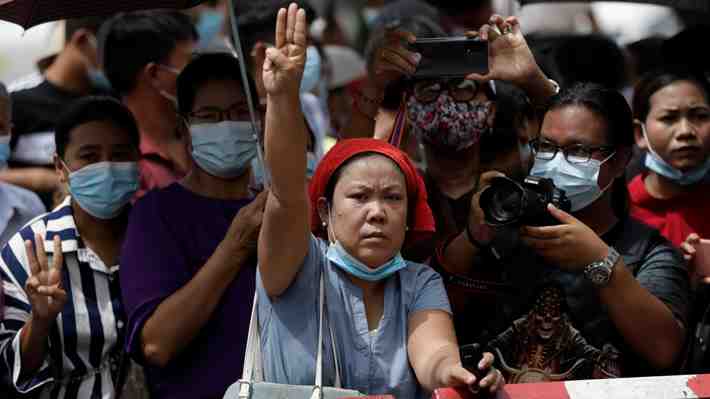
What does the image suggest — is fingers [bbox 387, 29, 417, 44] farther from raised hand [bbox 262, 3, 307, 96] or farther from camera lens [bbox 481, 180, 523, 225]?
raised hand [bbox 262, 3, 307, 96]

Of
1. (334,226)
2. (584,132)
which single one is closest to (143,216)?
(334,226)

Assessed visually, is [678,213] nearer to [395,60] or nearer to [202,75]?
[395,60]

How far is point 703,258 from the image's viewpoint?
5219 millimetres

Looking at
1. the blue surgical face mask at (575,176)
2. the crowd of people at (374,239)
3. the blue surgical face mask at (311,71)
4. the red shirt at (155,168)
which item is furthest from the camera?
the blue surgical face mask at (311,71)

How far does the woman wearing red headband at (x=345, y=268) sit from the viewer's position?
13.6ft

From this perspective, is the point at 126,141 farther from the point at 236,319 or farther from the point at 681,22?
the point at 681,22

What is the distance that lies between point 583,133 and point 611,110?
16 cm

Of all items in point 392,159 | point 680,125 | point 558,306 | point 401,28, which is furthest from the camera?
point 401,28

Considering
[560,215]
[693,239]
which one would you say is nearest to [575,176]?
[560,215]

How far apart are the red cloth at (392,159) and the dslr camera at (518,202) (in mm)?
206

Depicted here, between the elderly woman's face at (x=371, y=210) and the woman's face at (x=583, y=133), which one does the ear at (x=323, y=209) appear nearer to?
the elderly woman's face at (x=371, y=210)

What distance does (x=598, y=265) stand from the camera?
4.70 metres

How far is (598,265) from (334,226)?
89cm

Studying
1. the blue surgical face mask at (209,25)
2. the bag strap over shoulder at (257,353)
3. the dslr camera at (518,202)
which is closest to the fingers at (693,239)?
the dslr camera at (518,202)
